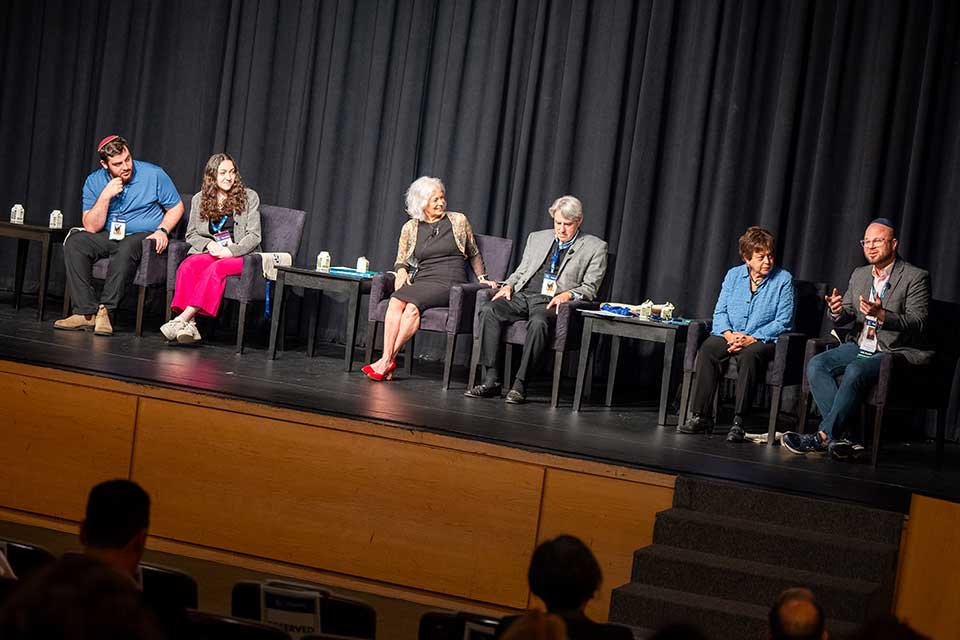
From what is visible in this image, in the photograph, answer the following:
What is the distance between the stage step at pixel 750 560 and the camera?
4219 millimetres

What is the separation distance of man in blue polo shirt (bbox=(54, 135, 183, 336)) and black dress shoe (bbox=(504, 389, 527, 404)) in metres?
2.21

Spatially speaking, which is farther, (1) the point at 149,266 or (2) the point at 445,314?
(1) the point at 149,266

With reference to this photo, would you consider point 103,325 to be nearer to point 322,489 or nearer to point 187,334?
point 187,334

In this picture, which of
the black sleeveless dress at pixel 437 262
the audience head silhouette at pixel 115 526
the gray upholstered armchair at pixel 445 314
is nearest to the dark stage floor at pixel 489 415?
the gray upholstered armchair at pixel 445 314

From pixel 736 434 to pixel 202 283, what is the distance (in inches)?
119

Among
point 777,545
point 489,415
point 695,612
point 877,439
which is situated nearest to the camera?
point 695,612

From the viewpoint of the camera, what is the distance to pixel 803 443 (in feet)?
18.0

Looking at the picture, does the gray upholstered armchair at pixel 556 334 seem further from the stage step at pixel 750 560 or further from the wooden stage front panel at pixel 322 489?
the stage step at pixel 750 560

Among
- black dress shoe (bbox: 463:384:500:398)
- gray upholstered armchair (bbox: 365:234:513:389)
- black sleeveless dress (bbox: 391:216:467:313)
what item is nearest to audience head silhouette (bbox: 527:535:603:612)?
black dress shoe (bbox: 463:384:500:398)

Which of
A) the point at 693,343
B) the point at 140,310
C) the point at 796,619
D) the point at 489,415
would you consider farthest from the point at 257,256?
the point at 796,619

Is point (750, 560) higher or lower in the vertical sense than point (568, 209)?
lower

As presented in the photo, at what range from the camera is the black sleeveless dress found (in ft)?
21.3

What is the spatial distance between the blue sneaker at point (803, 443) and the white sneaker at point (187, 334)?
3.23 metres

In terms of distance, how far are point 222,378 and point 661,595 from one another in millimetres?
2303
